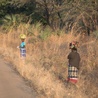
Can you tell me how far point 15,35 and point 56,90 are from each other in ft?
44.9

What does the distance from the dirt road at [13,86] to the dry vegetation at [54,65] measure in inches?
9.5

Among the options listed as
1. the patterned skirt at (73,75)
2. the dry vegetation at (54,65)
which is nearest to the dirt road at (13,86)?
the dry vegetation at (54,65)

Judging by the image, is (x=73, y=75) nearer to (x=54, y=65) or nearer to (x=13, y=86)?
(x=13, y=86)

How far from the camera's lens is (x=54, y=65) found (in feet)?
46.1

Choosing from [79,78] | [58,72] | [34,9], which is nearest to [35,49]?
[58,72]

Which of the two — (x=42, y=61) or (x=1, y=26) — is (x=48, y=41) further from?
(x=1, y=26)

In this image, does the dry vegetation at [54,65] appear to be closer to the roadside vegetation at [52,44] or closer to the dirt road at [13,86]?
the roadside vegetation at [52,44]

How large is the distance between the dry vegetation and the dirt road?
0.24m

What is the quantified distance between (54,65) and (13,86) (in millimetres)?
4577

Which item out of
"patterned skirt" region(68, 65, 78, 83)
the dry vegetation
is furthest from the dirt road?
"patterned skirt" region(68, 65, 78, 83)

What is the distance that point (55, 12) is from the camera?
26312 millimetres

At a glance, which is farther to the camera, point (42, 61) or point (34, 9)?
point (34, 9)

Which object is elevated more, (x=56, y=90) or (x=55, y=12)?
(x=55, y=12)

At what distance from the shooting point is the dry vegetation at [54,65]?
955 cm
